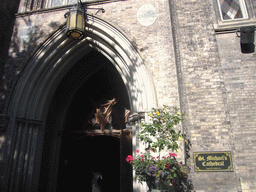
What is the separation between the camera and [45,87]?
605cm

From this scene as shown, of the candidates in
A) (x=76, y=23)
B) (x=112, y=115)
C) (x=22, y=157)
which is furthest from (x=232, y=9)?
(x=22, y=157)

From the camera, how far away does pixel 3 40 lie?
258 inches

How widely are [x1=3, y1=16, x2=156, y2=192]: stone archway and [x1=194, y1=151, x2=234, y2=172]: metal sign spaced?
1.62m

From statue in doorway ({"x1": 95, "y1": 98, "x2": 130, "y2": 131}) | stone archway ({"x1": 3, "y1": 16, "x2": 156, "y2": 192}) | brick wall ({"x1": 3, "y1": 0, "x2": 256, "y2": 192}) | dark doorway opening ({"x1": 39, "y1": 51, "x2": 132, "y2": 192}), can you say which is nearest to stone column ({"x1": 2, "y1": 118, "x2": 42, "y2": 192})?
stone archway ({"x1": 3, "y1": 16, "x2": 156, "y2": 192})

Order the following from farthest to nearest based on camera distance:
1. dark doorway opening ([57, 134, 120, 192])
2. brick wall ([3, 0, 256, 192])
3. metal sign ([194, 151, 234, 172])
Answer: dark doorway opening ([57, 134, 120, 192]) → brick wall ([3, 0, 256, 192]) → metal sign ([194, 151, 234, 172])

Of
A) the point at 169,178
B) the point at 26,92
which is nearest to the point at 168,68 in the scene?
the point at 169,178

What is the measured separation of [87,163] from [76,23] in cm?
474

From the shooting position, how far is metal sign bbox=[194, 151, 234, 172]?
445cm

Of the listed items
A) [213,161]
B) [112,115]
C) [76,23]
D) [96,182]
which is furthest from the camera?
Answer: [96,182]

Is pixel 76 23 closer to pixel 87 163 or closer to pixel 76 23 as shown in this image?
pixel 76 23

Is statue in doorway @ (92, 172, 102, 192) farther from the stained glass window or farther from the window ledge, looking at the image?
the stained glass window

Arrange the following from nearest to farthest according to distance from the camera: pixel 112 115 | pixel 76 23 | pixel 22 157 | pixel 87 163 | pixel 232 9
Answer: pixel 22 157 → pixel 76 23 → pixel 232 9 → pixel 112 115 → pixel 87 163

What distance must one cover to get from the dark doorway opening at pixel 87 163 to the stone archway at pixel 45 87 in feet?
1.94

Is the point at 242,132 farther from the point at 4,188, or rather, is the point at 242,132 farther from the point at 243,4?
the point at 4,188
